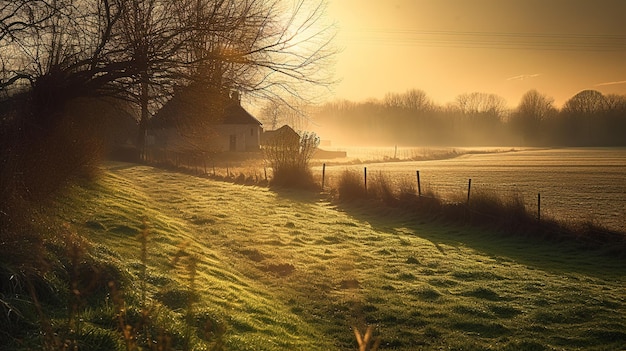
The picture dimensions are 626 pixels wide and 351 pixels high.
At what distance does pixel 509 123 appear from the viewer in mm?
157250

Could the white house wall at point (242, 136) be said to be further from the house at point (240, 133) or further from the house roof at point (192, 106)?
the house roof at point (192, 106)

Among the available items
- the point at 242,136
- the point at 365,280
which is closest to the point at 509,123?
the point at 242,136

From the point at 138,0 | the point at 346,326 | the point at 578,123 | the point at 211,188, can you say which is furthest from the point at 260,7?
the point at 578,123

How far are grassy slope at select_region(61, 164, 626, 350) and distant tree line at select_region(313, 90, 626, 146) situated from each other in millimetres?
61058

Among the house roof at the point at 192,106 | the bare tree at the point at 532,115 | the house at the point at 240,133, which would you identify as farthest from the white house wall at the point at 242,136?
the bare tree at the point at 532,115

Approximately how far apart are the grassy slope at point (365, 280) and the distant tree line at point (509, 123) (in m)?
61.1

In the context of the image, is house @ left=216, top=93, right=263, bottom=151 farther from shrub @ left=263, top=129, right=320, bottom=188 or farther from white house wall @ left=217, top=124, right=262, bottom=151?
shrub @ left=263, top=129, right=320, bottom=188

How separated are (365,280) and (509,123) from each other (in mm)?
156318

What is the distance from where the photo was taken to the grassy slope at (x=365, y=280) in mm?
8461

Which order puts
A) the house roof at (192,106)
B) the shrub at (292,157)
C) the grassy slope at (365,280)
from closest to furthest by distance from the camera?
1. the grassy slope at (365,280)
2. the house roof at (192,106)
3. the shrub at (292,157)

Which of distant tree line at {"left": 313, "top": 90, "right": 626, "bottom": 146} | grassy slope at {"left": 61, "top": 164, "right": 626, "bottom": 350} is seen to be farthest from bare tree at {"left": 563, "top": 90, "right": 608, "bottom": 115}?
grassy slope at {"left": 61, "top": 164, "right": 626, "bottom": 350}

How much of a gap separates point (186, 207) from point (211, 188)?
7.78 m

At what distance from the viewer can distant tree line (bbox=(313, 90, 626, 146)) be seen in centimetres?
12150

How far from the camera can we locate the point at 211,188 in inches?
1120
